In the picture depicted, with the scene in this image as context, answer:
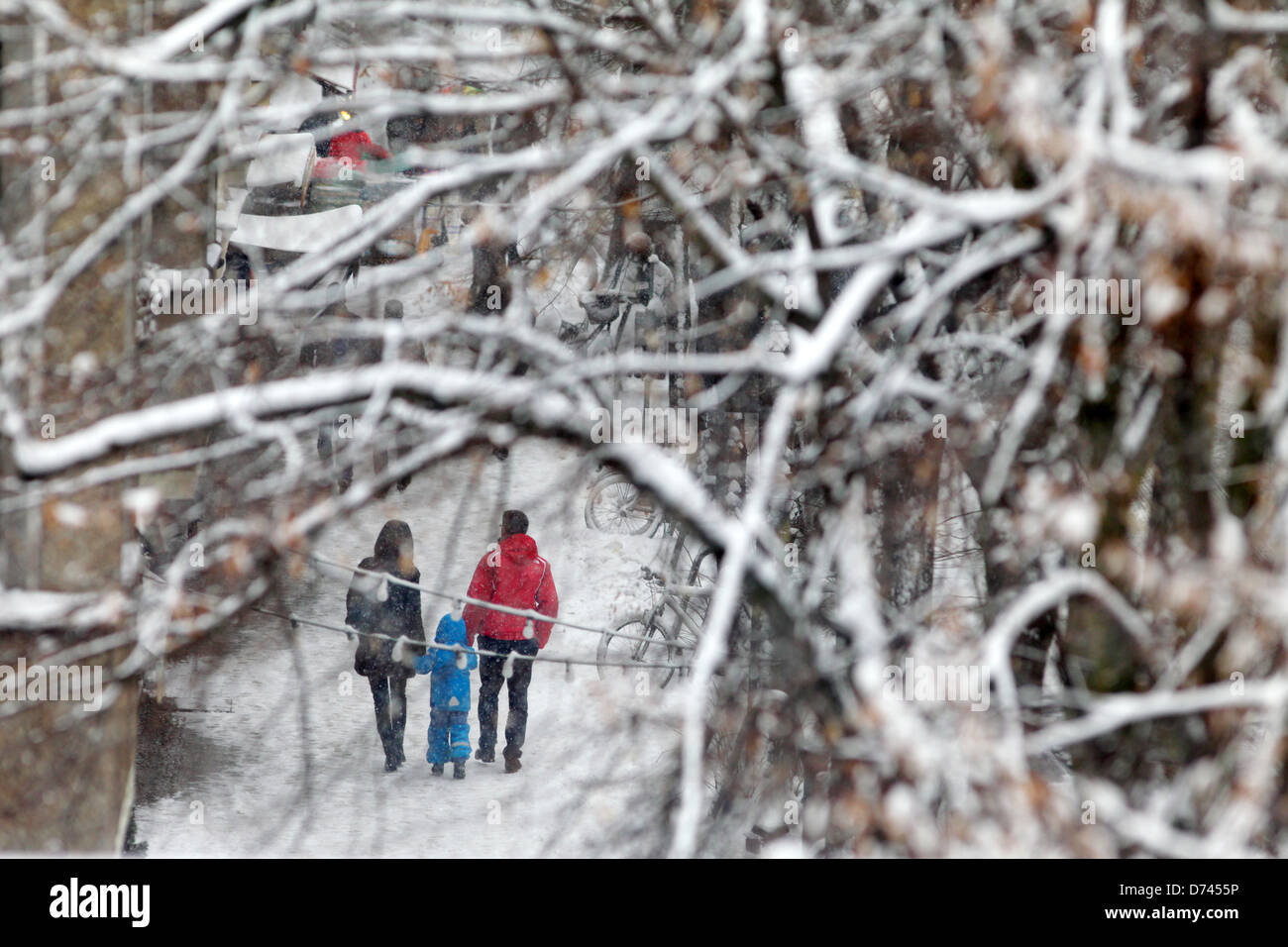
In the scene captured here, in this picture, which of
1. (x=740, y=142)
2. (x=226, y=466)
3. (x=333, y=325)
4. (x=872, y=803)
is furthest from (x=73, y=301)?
(x=872, y=803)

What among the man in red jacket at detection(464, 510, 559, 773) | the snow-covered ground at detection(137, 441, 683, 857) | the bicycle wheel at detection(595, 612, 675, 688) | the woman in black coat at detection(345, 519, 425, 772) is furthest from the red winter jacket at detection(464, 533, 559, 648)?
the bicycle wheel at detection(595, 612, 675, 688)

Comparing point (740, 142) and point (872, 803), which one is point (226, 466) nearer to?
point (740, 142)

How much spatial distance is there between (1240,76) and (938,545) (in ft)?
12.7

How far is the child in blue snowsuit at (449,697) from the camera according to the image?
9156 millimetres

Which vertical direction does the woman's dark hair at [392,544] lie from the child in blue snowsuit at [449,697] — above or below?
above

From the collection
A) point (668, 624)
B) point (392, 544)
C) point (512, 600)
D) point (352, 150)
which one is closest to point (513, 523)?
point (512, 600)

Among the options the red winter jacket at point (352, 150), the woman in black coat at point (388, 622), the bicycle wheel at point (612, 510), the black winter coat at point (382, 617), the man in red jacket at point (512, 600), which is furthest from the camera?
the bicycle wheel at point (612, 510)

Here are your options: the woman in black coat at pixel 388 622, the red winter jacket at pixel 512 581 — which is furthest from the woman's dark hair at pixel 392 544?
the red winter jacket at pixel 512 581

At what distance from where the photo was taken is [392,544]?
862 cm

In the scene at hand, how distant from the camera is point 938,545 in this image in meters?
7.48

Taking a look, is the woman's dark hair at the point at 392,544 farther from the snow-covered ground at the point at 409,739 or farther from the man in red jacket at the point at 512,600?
the man in red jacket at the point at 512,600

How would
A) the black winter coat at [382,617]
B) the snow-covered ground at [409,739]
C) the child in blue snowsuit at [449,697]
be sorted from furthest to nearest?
the child in blue snowsuit at [449,697] < the black winter coat at [382,617] < the snow-covered ground at [409,739]

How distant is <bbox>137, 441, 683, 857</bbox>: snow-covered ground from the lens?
7984 millimetres

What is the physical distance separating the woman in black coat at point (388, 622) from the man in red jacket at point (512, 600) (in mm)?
425
